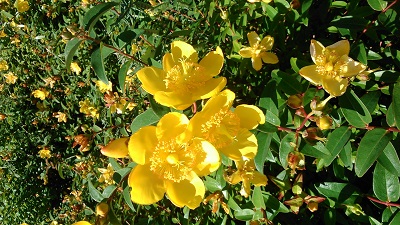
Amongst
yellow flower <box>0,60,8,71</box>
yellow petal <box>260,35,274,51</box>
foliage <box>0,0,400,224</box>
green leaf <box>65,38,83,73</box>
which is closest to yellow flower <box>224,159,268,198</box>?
foliage <box>0,0,400,224</box>

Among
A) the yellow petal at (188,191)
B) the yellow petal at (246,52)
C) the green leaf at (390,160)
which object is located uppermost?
the yellow petal at (246,52)

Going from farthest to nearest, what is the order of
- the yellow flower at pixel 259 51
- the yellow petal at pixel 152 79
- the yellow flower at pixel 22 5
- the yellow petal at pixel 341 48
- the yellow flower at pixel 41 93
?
the yellow flower at pixel 41 93
the yellow flower at pixel 22 5
the yellow flower at pixel 259 51
the yellow petal at pixel 341 48
the yellow petal at pixel 152 79

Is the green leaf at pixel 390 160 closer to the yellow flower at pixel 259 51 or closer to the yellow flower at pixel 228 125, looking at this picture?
the yellow flower at pixel 228 125

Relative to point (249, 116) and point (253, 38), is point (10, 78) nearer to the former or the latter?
point (253, 38)

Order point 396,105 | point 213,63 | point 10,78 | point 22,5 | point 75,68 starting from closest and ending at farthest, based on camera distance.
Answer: point 396,105, point 213,63, point 75,68, point 22,5, point 10,78

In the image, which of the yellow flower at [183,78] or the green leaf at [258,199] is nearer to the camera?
the yellow flower at [183,78]

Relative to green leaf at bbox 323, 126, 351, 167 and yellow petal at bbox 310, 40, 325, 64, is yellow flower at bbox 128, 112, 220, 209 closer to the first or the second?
green leaf at bbox 323, 126, 351, 167

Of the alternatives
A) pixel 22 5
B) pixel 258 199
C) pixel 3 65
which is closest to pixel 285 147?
pixel 258 199

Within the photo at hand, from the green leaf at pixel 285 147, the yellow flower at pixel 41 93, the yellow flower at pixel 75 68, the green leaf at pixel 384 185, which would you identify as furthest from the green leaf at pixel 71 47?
the yellow flower at pixel 41 93
